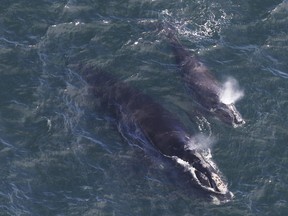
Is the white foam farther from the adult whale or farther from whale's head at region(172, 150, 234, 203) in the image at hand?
whale's head at region(172, 150, 234, 203)

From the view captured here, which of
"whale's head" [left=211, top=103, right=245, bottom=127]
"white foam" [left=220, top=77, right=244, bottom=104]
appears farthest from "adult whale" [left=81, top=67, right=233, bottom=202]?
"white foam" [left=220, top=77, right=244, bottom=104]

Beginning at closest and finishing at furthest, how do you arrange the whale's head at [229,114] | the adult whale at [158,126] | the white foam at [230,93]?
1. the adult whale at [158,126]
2. the whale's head at [229,114]
3. the white foam at [230,93]

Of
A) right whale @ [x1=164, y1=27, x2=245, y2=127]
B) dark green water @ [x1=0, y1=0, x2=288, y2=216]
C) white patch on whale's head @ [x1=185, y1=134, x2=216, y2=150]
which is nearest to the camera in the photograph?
dark green water @ [x1=0, y1=0, x2=288, y2=216]

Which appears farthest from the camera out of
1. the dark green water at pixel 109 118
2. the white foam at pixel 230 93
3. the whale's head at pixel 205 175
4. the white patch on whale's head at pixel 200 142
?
the white foam at pixel 230 93

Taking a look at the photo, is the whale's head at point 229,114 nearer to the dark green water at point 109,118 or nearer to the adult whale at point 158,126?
the dark green water at point 109,118

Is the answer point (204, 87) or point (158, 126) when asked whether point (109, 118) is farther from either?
point (204, 87)

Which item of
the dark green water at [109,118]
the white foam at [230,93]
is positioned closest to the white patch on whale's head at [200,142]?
the dark green water at [109,118]

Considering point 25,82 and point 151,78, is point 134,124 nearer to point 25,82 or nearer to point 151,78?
point 151,78
